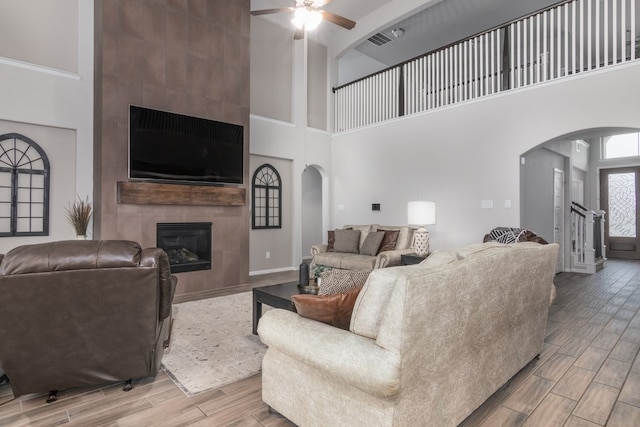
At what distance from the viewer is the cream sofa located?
1.42 metres

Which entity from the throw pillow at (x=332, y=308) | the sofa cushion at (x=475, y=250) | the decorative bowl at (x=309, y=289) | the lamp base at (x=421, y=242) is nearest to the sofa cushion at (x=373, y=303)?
the throw pillow at (x=332, y=308)

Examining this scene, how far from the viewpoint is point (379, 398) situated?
147 centimetres

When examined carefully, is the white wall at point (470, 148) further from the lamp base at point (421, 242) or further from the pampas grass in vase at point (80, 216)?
the pampas grass in vase at point (80, 216)

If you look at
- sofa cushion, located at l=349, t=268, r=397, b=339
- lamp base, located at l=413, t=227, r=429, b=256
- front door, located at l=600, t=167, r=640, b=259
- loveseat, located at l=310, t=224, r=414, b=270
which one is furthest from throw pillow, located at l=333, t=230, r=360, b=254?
front door, located at l=600, t=167, r=640, b=259

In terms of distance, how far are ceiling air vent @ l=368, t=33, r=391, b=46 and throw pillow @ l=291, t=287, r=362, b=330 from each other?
710 cm

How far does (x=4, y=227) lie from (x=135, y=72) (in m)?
2.43

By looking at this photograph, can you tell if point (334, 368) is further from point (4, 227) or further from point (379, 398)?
point (4, 227)

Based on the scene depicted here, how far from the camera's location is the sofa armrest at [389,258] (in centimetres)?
504

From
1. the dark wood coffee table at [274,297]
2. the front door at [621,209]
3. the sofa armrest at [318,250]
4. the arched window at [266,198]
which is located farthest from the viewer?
the front door at [621,209]

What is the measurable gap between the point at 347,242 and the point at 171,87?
3.41m

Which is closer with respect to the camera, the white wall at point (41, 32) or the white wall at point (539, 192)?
the white wall at point (41, 32)

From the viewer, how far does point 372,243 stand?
5.56 m

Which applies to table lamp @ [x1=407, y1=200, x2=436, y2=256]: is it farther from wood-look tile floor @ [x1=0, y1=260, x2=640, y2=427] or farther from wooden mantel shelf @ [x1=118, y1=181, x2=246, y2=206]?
wooden mantel shelf @ [x1=118, y1=181, x2=246, y2=206]

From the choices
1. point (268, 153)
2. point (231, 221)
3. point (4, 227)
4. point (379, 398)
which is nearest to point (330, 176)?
point (268, 153)
